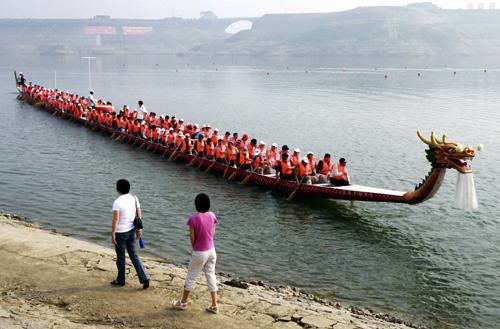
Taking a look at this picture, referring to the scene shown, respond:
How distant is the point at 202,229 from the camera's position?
921 centimetres

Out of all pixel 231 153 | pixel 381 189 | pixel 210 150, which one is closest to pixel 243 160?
pixel 231 153

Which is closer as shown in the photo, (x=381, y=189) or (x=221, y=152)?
(x=381, y=189)

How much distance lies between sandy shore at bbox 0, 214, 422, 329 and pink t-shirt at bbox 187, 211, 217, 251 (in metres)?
1.26

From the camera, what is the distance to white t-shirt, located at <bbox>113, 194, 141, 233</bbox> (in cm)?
997

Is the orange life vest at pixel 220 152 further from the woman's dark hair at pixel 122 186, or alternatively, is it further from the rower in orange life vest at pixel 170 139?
the woman's dark hair at pixel 122 186

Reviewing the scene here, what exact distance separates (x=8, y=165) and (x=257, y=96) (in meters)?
40.4

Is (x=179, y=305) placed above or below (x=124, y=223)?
below

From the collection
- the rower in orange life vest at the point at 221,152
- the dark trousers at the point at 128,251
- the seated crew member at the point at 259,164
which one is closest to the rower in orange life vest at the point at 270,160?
the seated crew member at the point at 259,164

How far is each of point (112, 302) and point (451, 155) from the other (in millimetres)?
10564

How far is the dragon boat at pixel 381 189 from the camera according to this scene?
1562 cm

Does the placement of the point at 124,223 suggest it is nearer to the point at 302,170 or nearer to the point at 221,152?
the point at 302,170

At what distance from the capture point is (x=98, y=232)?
18047mm

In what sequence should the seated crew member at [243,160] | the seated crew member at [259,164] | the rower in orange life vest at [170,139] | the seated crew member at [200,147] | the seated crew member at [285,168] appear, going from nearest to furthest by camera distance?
1. the seated crew member at [285,168]
2. the seated crew member at [259,164]
3. the seated crew member at [243,160]
4. the seated crew member at [200,147]
5. the rower in orange life vest at [170,139]

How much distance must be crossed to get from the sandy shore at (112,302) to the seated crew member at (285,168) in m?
9.81
